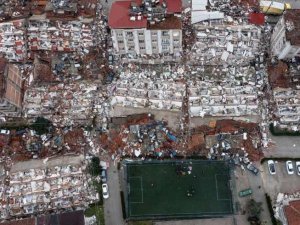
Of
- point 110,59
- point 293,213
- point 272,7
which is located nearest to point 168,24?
point 110,59

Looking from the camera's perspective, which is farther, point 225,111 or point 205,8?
point 205,8

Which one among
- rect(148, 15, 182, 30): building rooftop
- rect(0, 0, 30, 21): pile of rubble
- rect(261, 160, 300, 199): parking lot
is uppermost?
rect(0, 0, 30, 21): pile of rubble

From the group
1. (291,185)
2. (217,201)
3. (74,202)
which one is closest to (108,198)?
(74,202)

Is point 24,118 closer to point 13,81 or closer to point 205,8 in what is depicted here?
point 13,81

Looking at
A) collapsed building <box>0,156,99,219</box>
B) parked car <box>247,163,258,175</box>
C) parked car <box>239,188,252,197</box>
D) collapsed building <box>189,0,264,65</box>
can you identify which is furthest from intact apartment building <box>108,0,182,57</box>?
parked car <box>239,188,252,197</box>

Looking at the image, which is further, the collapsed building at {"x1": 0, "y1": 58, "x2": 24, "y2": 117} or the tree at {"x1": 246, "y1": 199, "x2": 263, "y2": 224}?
the collapsed building at {"x1": 0, "y1": 58, "x2": 24, "y2": 117}

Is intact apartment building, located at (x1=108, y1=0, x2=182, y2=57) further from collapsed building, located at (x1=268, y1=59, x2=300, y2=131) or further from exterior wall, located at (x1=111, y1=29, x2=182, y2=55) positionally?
collapsed building, located at (x1=268, y1=59, x2=300, y2=131)
